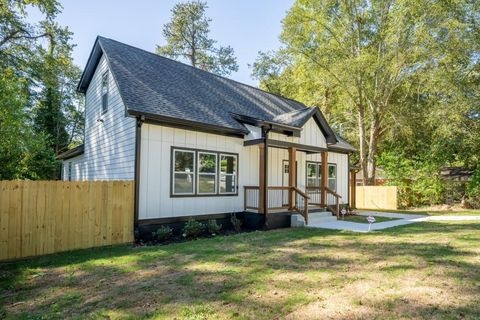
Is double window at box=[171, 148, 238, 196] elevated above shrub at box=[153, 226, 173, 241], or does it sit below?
above

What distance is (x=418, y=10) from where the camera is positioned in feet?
61.6

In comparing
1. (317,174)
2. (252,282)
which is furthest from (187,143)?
(317,174)

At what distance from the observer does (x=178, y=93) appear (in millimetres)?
11414

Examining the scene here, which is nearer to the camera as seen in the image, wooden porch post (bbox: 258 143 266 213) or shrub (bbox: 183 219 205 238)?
shrub (bbox: 183 219 205 238)

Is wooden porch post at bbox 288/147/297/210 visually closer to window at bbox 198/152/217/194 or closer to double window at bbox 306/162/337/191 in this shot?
window at bbox 198/152/217/194

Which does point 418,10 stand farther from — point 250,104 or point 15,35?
point 15,35

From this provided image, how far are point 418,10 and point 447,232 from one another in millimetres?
15010

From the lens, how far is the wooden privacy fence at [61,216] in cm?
645

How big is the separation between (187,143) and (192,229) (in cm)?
267

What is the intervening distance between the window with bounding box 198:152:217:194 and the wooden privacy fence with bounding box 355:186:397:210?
1397 cm

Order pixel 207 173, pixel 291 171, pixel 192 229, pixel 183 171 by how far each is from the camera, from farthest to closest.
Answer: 1. pixel 291 171
2. pixel 207 173
3. pixel 183 171
4. pixel 192 229

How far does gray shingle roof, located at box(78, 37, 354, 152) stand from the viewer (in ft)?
32.0

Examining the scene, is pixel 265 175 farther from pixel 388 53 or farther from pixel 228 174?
pixel 388 53

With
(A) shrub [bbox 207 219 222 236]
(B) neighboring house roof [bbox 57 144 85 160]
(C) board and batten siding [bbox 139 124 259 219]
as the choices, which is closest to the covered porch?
(C) board and batten siding [bbox 139 124 259 219]
